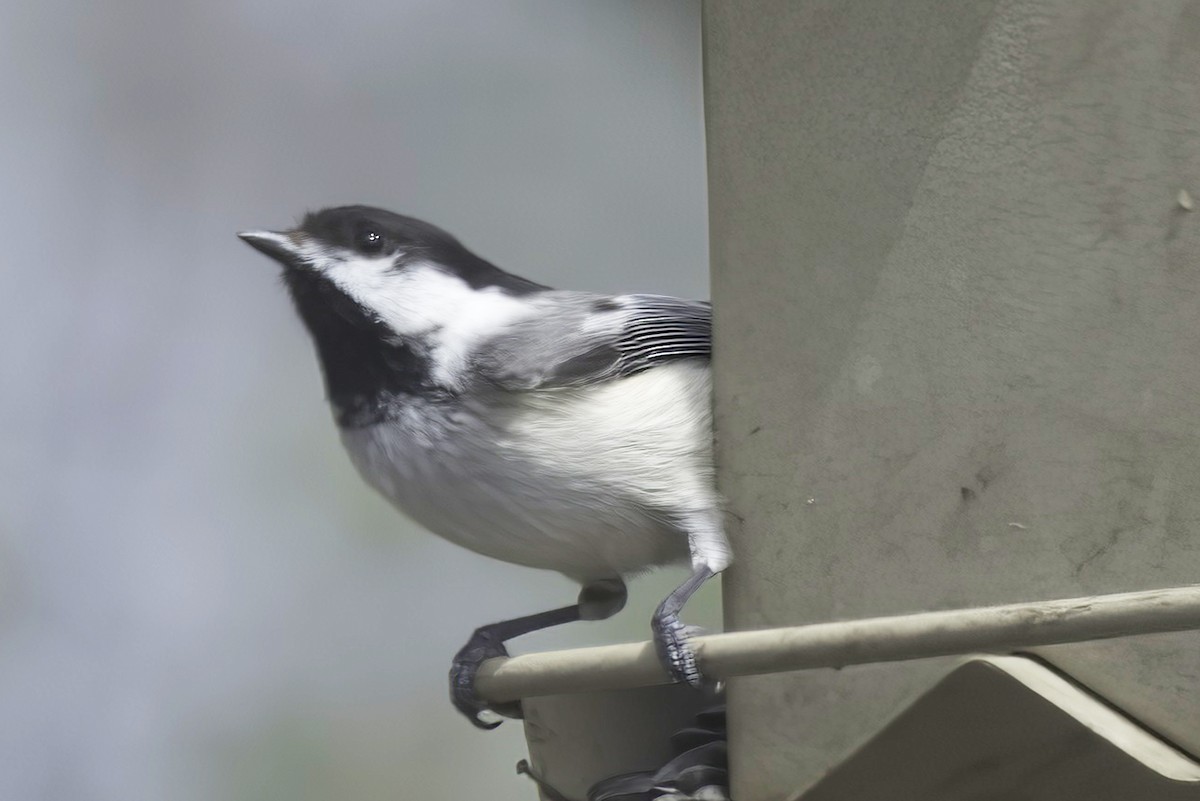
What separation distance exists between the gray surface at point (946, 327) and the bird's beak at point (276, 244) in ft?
1.79

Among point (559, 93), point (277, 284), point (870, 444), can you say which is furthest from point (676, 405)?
point (559, 93)

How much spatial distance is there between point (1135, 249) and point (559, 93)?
3.07 m

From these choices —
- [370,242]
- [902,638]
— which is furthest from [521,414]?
[902,638]

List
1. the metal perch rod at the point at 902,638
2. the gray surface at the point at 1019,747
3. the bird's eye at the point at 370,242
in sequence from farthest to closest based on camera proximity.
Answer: the bird's eye at the point at 370,242
the gray surface at the point at 1019,747
the metal perch rod at the point at 902,638

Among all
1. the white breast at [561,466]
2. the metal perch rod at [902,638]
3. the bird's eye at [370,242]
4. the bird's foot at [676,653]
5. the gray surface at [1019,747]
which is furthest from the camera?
the bird's eye at [370,242]

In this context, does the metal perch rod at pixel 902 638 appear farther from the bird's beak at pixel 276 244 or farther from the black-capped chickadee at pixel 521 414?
the bird's beak at pixel 276 244

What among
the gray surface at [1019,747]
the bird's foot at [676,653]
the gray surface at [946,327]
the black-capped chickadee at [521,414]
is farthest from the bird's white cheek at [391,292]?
the gray surface at [1019,747]

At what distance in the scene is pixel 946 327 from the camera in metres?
1.31

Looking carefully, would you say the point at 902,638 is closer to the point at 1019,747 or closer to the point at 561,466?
the point at 1019,747

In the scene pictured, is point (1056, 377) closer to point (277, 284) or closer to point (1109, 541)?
point (1109, 541)

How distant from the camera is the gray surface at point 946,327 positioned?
3.93 feet

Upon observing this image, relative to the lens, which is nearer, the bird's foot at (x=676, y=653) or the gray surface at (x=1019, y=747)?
the gray surface at (x=1019, y=747)

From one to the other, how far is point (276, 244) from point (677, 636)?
2.49ft

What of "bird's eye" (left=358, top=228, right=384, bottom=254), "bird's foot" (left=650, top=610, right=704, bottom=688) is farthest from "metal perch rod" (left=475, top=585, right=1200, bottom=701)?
"bird's eye" (left=358, top=228, right=384, bottom=254)
